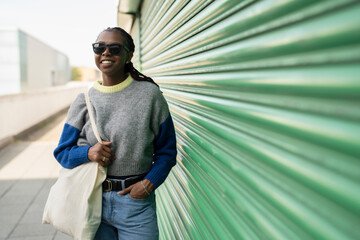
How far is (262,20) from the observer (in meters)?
1.00

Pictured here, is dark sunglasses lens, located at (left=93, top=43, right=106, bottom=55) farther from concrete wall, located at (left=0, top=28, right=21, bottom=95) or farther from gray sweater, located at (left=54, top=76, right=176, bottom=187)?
concrete wall, located at (left=0, top=28, right=21, bottom=95)

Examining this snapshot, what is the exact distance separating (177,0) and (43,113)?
12.1 m

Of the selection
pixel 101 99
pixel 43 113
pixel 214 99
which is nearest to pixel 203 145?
pixel 214 99

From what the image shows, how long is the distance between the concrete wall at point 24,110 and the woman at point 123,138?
763 centimetres

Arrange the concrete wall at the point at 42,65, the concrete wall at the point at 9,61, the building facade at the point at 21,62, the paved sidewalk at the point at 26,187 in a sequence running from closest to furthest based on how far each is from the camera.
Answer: the paved sidewalk at the point at 26,187 → the concrete wall at the point at 9,61 → the building facade at the point at 21,62 → the concrete wall at the point at 42,65

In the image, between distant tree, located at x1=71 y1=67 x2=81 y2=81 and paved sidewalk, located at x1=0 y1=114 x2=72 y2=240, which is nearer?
paved sidewalk, located at x1=0 y1=114 x2=72 y2=240

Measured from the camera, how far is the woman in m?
1.83

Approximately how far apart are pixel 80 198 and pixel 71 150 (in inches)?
12.3

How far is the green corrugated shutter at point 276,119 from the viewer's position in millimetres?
650

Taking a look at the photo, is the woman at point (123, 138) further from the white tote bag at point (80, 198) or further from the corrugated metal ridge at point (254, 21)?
the corrugated metal ridge at point (254, 21)

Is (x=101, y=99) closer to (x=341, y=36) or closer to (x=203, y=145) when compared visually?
(x=203, y=145)

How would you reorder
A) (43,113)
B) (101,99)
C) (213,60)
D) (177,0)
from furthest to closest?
(43,113) < (177,0) < (101,99) < (213,60)

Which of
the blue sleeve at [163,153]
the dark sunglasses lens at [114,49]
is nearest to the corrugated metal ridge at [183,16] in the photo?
the dark sunglasses lens at [114,49]

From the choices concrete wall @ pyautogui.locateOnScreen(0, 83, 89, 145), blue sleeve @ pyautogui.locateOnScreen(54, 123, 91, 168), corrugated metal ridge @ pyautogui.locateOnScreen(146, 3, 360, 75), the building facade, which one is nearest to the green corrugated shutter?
corrugated metal ridge @ pyautogui.locateOnScreen(146, 3, 360, 75)
